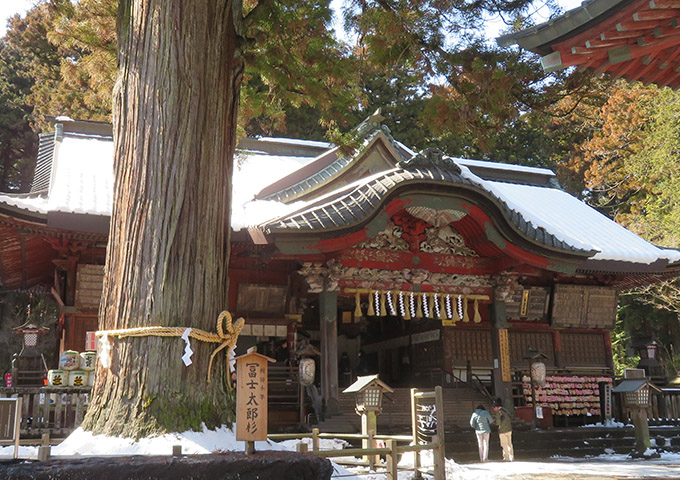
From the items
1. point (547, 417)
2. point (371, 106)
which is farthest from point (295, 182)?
point (371, 106)

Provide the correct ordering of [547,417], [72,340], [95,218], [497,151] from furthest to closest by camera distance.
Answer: [497,151] < [547,417] < [72,340] < [95,218]

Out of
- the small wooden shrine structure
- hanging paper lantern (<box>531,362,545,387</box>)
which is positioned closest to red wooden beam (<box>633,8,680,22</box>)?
the small wooden shrine structure

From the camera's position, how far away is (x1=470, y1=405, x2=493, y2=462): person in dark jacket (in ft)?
38.2

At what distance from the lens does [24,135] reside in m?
28.9

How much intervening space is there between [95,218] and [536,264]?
9.29m

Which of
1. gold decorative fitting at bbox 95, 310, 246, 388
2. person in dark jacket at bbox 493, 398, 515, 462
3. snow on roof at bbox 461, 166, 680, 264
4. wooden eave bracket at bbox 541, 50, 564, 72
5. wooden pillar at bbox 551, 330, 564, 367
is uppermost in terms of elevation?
snow on roof at bbox 461, 166, 680, 264

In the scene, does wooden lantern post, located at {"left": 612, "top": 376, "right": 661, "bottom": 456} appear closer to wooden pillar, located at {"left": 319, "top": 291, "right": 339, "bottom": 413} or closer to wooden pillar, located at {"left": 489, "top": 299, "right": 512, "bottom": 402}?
wooden pillar, located at {"left": 489, "top": 299, "right": 512, "bottom": 402}

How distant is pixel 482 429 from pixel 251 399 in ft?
25.6

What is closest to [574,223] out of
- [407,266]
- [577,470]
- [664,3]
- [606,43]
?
[407,266]

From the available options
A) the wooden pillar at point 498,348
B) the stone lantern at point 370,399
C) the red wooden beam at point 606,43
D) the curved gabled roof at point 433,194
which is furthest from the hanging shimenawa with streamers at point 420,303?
the red wooden beam at point 606,43

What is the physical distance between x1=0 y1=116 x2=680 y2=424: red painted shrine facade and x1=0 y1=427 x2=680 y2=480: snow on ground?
2900 mm

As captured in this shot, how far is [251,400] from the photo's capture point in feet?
16.1

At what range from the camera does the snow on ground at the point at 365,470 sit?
5.26 meters

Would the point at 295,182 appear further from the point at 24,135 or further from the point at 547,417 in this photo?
the point at 24,135
